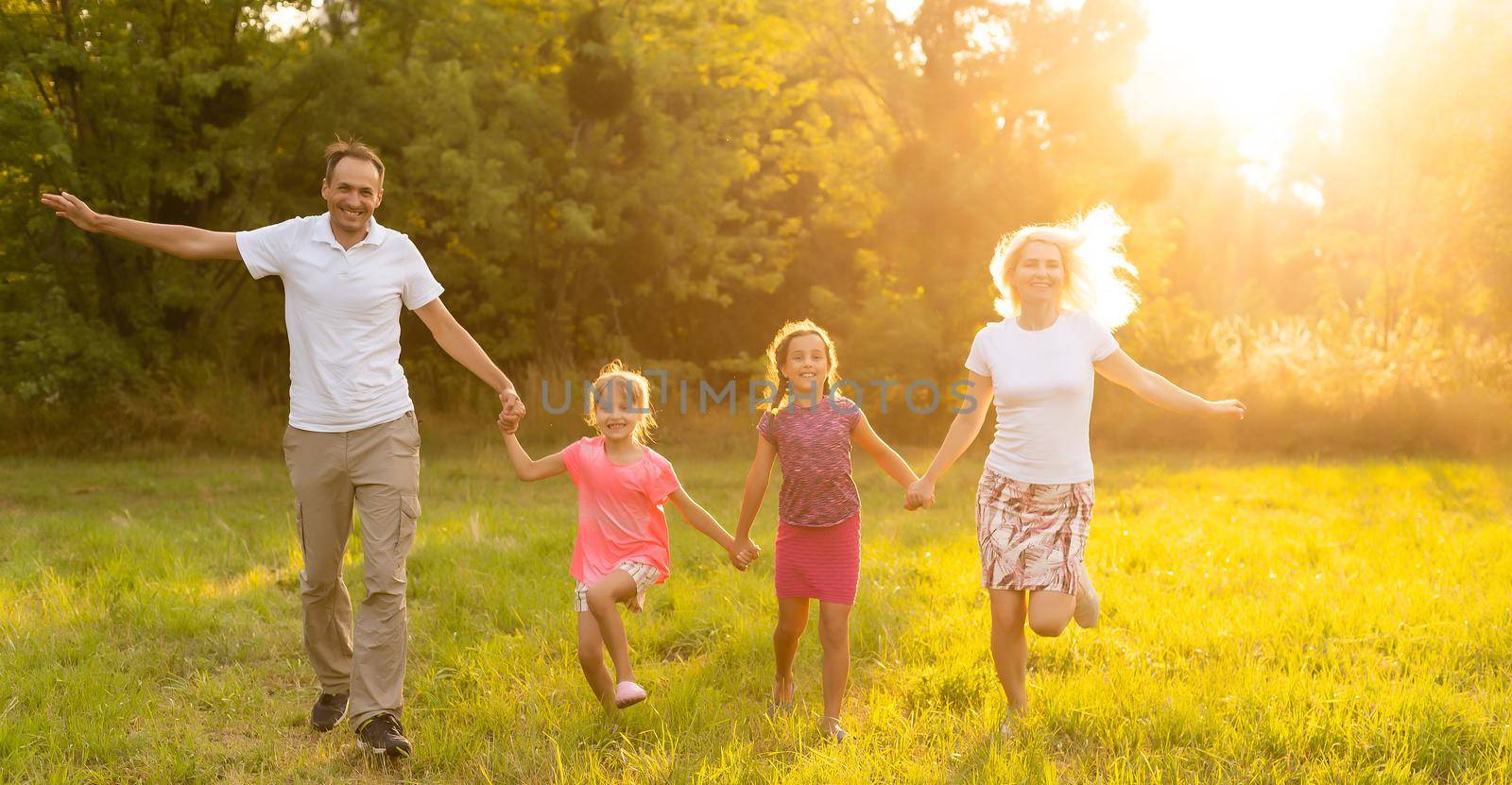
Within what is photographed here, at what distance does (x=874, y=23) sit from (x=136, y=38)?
1271 centimetres

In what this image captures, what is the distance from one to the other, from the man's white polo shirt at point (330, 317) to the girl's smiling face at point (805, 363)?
167 centimetres

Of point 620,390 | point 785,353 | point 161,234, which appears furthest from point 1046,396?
point 161,234

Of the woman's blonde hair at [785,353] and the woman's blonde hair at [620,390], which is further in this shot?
the woman's blonde hair at [785,353]

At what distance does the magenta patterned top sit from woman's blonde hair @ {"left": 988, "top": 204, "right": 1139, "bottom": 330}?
3.59 ft

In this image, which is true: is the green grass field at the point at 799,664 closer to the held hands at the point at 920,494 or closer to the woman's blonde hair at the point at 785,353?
the held hands at the point at 920,494

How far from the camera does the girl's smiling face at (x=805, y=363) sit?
5.42 metres

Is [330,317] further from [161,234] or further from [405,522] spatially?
[405,522]

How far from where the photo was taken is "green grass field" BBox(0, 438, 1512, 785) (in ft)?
15.8

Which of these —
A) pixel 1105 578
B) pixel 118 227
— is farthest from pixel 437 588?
pixel 1105 578

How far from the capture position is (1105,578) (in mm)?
8219

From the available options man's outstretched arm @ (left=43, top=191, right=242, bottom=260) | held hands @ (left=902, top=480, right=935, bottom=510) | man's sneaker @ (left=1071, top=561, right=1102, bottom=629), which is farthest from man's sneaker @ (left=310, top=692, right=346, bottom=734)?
man's sneaker @ (left=1071, top=561, right=1102, bottom=629)

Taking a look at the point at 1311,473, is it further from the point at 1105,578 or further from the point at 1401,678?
the point at 1401,678

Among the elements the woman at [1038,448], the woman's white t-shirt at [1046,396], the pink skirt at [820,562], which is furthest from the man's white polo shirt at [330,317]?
the woman's white t-shirt at [1046,396]

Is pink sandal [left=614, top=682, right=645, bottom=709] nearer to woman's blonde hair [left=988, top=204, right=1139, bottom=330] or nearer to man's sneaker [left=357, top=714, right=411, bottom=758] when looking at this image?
man's sneaker [left=357, top=714, right=411, bottom=758]
